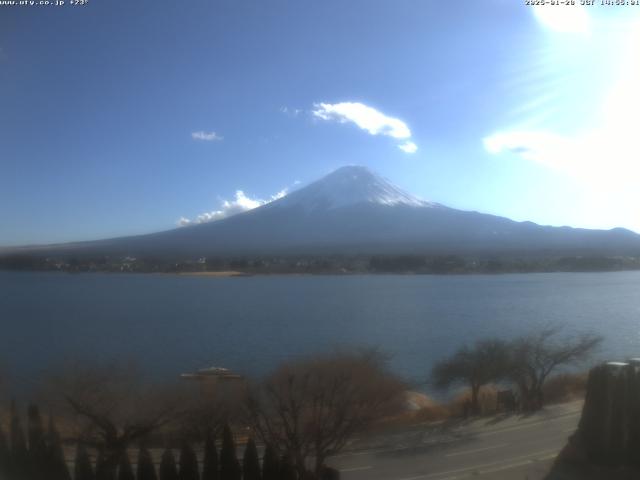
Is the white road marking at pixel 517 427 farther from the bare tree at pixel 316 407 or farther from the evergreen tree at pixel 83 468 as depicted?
the evergreen tree at pixel 83 468

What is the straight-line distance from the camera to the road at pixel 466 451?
3.85 meters

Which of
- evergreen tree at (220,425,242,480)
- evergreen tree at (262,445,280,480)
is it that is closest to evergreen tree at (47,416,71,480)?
evergreen tree at (220,425,242,480)

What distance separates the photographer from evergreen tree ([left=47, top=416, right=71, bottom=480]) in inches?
145

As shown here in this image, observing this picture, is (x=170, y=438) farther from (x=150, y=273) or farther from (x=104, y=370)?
(x=150, y=273)

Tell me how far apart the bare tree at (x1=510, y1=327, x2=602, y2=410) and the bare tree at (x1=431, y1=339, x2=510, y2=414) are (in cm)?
11

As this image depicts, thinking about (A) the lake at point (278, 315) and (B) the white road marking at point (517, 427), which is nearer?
(B) the white road marking at point (517, 427)

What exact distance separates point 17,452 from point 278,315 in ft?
16.4

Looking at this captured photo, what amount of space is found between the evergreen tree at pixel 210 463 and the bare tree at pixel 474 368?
2.58 m

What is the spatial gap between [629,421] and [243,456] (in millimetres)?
2671

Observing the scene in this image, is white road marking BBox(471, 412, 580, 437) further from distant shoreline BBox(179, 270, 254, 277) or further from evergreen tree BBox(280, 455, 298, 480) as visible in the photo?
distant shoreline BBox(179, 270, 254, 277)

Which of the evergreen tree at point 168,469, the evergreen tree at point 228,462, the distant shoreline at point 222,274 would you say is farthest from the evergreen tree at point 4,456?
the distant shoreline at point 222,274

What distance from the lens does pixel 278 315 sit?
8.57m

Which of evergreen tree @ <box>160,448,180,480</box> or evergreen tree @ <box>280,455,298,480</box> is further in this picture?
evergreen tree @ <box>280,455,298,480</box>

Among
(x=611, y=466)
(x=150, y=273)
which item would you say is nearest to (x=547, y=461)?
(x=611, y=466)
